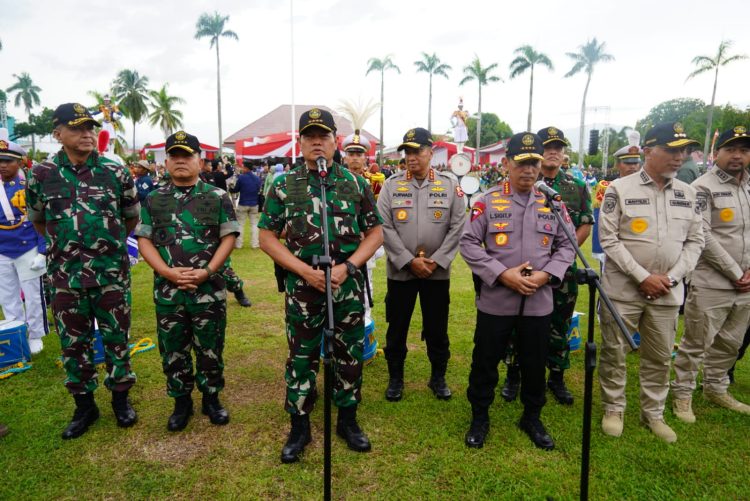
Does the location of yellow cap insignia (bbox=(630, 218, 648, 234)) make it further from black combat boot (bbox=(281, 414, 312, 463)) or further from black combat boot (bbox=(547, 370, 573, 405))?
black combat boot (bbox=(281, 414, 312, 463))

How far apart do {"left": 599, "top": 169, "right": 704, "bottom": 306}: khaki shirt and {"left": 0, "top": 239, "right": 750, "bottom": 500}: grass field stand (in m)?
1.15

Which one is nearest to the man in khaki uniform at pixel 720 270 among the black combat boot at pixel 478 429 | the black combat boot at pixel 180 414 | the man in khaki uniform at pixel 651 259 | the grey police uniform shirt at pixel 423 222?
the man in khaki uniform at pixel 651 259

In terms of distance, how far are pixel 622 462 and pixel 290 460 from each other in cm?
228

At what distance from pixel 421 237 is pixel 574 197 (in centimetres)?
140

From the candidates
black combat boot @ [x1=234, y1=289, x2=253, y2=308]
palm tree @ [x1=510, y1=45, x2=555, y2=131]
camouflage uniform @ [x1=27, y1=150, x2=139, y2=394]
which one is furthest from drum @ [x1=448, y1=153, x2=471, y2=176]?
palm tree @ [x1=510, y1=45, x2=555, y2=131]

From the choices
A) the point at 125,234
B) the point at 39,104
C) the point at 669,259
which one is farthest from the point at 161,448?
the point at 39,104

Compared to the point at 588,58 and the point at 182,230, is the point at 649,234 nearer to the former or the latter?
the point at 182,230

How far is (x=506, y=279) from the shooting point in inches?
120

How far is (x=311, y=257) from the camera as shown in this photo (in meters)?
3.01

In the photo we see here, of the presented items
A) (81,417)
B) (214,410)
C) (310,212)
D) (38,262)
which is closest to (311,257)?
(310,212)

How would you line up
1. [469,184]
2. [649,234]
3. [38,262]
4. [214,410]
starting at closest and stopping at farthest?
[649,234]
[214,410]
[38,262]
[469,184]

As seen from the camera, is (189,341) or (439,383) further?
(439,383)

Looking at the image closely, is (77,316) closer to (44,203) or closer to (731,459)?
(44,203)

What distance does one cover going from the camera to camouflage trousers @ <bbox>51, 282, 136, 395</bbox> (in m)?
3.30
